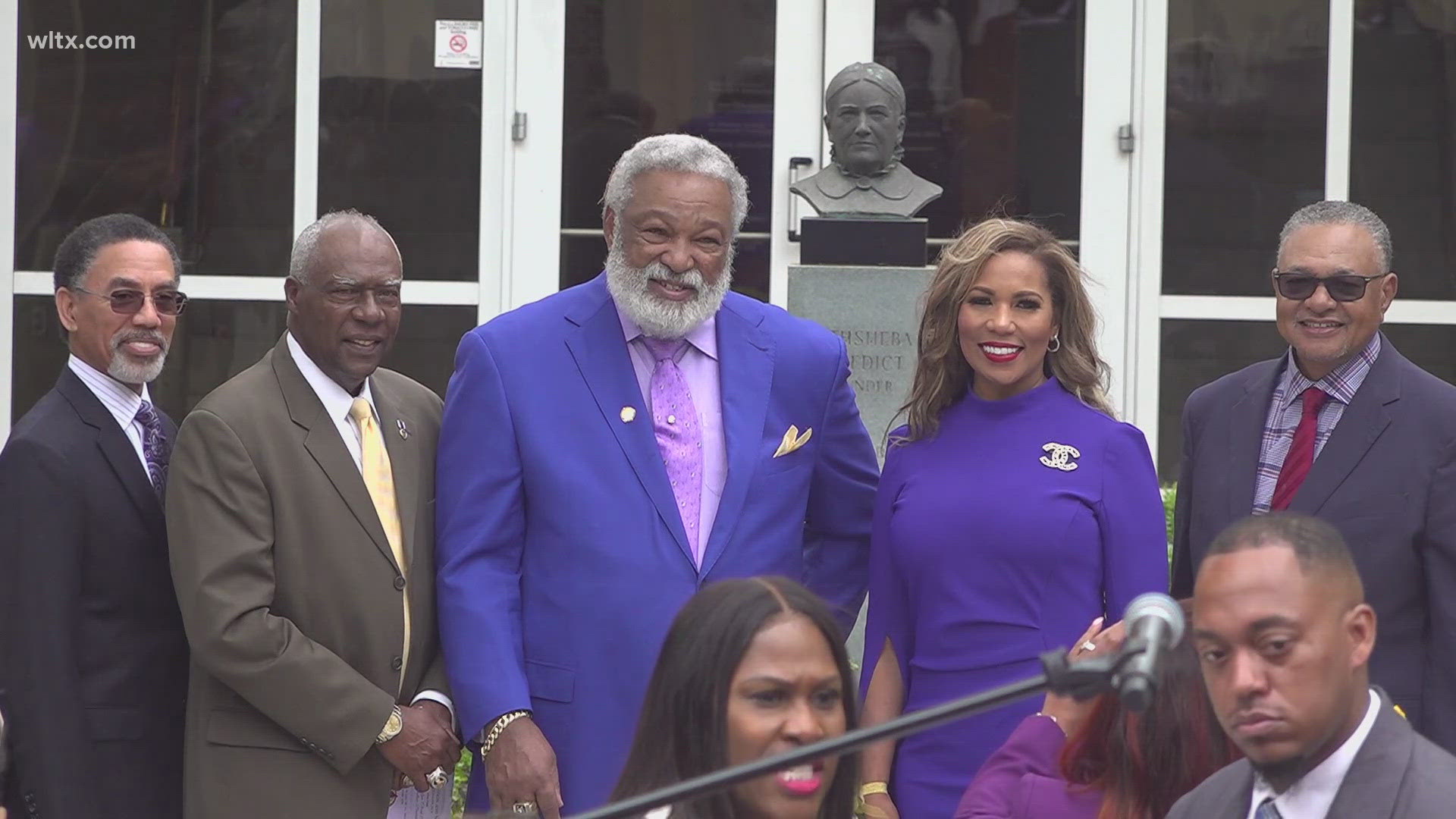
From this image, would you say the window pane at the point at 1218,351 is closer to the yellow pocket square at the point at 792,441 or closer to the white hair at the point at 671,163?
the yellow pocket square at the point at 792,441

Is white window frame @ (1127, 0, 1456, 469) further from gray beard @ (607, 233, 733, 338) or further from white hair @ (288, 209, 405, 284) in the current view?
white hair @ (288, 209, 405, 284)

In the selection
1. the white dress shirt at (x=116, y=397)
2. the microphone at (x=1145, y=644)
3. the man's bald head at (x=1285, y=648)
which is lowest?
the man's bald head at (x=1285, y=648)

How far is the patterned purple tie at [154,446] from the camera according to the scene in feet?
14.0

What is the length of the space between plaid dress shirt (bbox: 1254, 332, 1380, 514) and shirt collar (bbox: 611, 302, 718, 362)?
4.30 ft

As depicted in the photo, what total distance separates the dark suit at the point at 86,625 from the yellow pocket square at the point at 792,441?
1.38 meters

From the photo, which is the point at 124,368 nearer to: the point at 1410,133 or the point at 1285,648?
the point at 1285,648

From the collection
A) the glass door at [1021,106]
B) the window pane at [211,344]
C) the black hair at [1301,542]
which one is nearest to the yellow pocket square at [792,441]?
the black hair at [1301,542]

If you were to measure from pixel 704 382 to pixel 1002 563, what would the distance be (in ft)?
2.55

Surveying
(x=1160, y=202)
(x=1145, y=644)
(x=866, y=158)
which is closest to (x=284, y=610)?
(x=1145, y=644)

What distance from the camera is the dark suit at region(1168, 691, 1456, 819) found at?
2.57m

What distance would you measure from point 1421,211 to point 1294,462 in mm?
5445

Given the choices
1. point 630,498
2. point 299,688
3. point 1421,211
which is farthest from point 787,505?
point 1421,211

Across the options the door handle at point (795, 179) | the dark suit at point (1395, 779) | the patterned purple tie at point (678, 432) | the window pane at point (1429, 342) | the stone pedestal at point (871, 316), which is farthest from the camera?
the window pane at point (1429, 342)

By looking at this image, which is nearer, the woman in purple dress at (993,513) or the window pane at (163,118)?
the woman in purple dress at (993,513)
